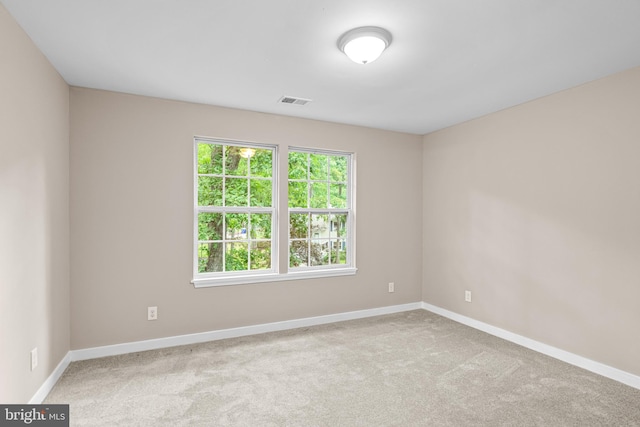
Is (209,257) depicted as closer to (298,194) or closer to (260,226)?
(260,226)

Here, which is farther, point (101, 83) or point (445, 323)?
point (445, 323)

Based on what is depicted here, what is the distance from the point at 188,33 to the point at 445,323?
154 inches

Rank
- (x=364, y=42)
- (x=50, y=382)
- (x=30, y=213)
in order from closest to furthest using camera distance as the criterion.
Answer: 1. (x=364, y=42)
2. (x=30, y=213)
3. (x=50, y=382)

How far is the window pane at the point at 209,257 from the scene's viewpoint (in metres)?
3.64

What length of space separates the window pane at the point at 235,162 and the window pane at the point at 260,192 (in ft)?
0.53

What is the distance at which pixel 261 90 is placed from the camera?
124 inches

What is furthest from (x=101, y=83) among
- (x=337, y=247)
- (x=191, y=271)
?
(x=337, y=247)

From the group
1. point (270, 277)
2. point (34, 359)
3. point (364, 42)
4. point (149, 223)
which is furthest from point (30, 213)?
point (364, 42)

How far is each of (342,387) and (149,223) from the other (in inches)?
90.8

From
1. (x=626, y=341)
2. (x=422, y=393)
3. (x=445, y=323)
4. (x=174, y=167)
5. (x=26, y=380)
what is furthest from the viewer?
(x=445, y=323)

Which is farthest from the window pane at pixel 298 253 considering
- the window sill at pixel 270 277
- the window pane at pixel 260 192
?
the window pane at pixel 260 192

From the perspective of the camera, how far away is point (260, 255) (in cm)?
392

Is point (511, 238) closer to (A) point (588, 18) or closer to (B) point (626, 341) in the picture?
(B) point (626, 341)

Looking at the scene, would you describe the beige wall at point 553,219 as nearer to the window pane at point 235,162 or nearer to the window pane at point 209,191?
the window pane at point 235,162
